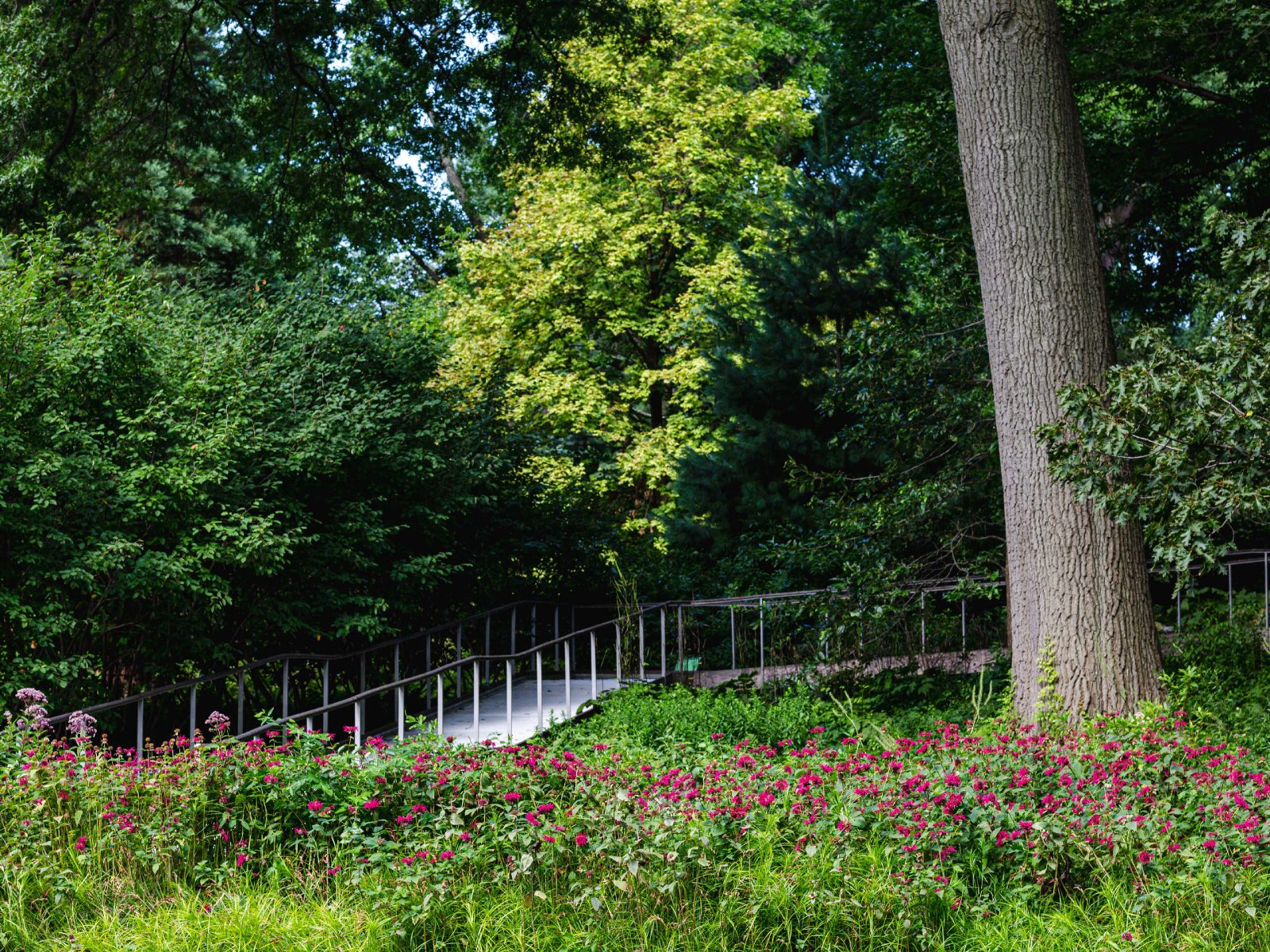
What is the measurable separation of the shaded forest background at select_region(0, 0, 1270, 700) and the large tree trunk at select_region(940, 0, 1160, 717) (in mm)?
544

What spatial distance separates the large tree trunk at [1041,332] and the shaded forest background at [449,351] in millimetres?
544

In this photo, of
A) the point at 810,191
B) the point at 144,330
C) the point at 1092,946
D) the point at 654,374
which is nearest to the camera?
the point at 1092,946

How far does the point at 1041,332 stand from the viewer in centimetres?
764

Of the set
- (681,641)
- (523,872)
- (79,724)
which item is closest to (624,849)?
(523,872)

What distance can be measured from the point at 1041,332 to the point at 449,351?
8326 mm

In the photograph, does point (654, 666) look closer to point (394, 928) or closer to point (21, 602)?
point (21, 602)

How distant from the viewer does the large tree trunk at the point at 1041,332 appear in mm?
7418

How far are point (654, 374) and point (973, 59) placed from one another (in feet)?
43.7

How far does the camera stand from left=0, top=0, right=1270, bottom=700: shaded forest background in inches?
311

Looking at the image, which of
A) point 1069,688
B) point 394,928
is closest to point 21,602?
point 394,928

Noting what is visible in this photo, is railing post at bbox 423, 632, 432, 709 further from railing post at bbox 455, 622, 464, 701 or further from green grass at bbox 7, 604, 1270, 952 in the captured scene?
green grass at bbox 7, 604, 1270, 952

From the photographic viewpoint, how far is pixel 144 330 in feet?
30.5

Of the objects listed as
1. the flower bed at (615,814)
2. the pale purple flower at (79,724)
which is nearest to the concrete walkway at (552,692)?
the pale purple flower at (79,724)

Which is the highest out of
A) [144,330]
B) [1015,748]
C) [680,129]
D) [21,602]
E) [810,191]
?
[680,129]
